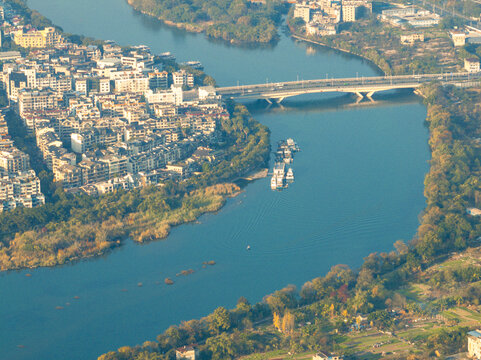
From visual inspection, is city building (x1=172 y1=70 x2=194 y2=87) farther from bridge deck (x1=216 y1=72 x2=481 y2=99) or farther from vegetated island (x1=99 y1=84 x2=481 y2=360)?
vegetated island (x1=99 y1=84 x2=481 y2=360)

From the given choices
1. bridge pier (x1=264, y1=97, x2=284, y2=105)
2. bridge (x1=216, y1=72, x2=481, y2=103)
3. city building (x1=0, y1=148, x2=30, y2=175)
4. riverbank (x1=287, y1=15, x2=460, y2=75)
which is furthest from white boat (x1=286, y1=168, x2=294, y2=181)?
riverbank (x1=287, y1=15, x2=460, y2=75)

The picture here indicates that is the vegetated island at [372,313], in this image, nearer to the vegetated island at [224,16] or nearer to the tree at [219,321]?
the tree at [219,321]

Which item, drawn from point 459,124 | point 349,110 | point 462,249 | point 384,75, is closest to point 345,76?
point 384,75

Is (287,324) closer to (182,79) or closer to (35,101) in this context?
(35,101)

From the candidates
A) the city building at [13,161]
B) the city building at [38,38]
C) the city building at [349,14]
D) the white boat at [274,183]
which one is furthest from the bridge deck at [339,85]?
the city building at [349,14]

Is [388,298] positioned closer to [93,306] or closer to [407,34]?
[93,306]

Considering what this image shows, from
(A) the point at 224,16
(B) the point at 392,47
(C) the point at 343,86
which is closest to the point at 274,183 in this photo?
(C) the point at 343,86
